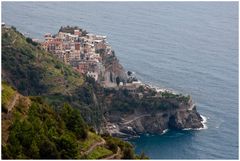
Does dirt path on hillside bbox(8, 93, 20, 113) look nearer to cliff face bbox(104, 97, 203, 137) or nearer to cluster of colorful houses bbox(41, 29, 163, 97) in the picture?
cliff face bbox(104, 97, 203, 137)

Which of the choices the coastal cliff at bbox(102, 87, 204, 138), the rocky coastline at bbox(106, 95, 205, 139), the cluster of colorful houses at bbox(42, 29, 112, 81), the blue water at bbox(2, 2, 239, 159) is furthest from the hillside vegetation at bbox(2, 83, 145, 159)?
the cluster of colorful houses at bbox(42, 29, 112, 81)

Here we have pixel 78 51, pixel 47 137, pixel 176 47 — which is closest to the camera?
pixel 47 137

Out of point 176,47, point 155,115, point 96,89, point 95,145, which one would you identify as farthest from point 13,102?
point 176,47

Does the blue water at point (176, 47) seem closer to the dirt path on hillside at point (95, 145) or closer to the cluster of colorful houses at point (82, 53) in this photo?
the cluster of colorful houses at point (82, 53)

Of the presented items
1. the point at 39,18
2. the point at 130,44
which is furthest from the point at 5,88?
the point at 39,18

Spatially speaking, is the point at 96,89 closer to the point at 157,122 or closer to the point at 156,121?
the point at 156,121

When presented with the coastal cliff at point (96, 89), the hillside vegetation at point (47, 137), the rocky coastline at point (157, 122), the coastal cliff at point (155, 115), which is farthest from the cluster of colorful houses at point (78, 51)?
the hillside vegetation at point (47, 137)

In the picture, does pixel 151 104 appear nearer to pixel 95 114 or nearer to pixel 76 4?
pixel 95 114
